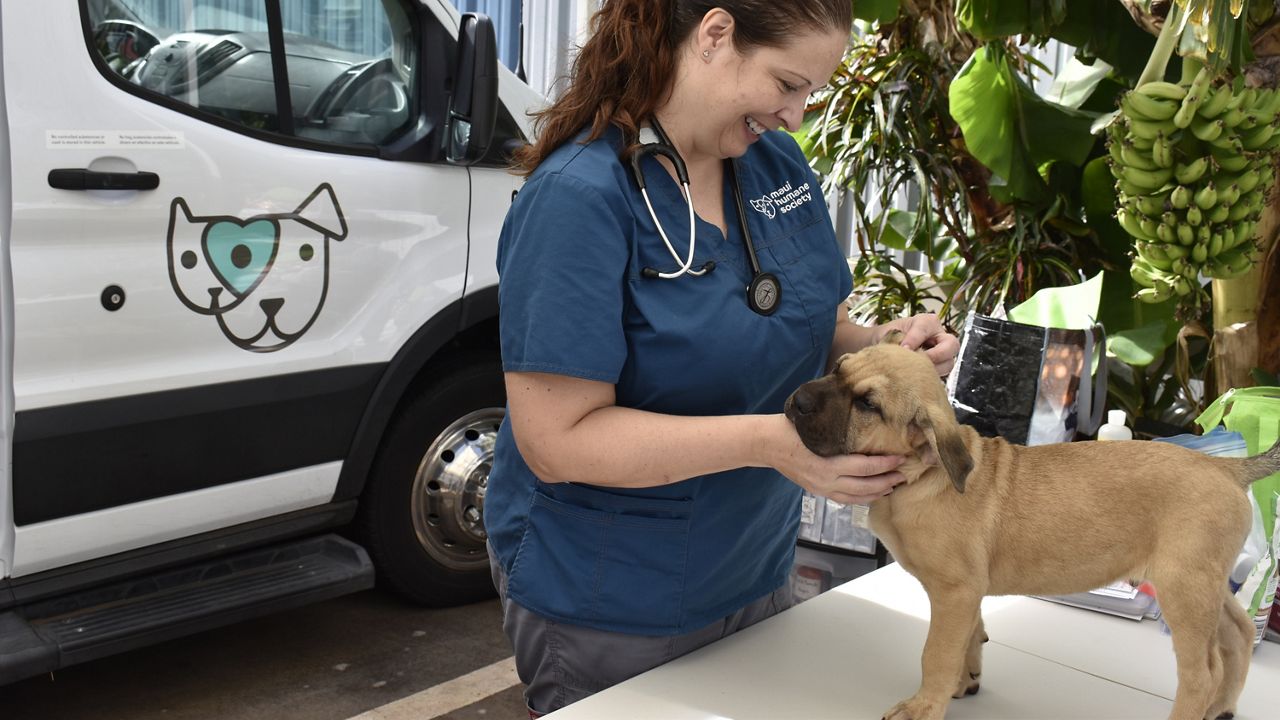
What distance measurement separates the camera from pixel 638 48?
1.65 m

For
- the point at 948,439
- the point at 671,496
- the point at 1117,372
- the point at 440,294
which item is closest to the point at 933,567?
the point at 948,439

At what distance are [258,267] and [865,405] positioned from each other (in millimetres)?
2182

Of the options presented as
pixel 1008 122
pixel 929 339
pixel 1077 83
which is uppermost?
pixel 1077 83

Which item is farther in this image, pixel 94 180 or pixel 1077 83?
pixel 1077 83

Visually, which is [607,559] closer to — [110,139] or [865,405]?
[865,405]

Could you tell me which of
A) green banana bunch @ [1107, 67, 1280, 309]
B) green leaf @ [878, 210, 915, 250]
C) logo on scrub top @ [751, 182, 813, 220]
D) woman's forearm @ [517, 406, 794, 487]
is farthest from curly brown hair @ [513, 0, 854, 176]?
green leaf @ [878, 210, 915, 250]

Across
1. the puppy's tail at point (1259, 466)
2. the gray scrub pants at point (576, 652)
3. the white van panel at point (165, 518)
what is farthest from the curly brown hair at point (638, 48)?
the white van panel at point (165, 518)

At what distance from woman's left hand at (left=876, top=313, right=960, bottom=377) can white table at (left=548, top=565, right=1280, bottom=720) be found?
44 centimetres

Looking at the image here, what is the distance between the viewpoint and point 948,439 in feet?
4.85

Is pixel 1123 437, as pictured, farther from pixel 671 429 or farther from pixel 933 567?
pixel 671 429

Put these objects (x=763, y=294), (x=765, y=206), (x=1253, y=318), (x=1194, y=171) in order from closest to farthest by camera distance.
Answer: (x=763, y=294)
(x=765, y=206)
(x=1194, y=171)
(x=1253, y=318)

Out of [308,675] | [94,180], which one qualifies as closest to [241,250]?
[94,180]

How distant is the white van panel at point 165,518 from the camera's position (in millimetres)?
2898

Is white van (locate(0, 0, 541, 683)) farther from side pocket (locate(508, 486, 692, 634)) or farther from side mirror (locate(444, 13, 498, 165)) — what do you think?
side pocket (locate(508, 486, 692, 634))
